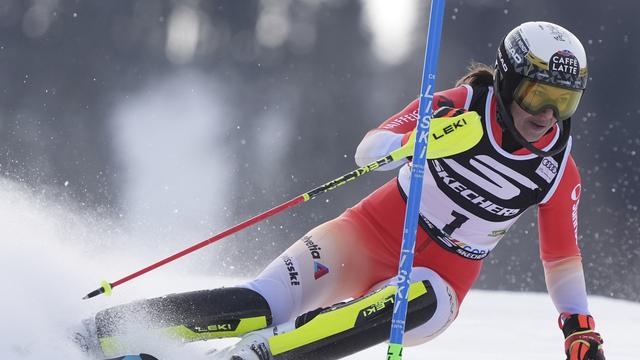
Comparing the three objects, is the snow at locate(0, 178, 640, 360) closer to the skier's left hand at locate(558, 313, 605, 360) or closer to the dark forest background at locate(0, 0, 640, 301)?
the skier's left hand at locate(558, 313, 605, 360)

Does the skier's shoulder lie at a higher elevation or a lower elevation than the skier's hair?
lower

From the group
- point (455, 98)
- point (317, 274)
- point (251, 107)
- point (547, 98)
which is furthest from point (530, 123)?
point (251, 107)

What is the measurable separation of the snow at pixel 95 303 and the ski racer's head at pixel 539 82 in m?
1.18

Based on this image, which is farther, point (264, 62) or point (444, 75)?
point (264, 62)

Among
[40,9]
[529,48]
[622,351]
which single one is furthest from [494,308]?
[40,9]

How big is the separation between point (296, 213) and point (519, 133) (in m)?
5.51

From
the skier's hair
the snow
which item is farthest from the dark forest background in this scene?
the skier's hair

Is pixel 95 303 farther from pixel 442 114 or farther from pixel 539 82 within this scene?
pixel 539 82

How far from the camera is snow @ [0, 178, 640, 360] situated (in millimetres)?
2750

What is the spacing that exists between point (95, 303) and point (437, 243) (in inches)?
45.5

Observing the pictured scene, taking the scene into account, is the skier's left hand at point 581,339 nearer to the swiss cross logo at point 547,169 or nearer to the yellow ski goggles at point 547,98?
the swiss cross logo at point 547,169

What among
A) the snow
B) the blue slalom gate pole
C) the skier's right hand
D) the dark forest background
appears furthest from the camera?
the dark forest background

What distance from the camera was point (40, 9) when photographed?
11078 mm

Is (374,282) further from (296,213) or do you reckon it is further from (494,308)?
(296,213)
